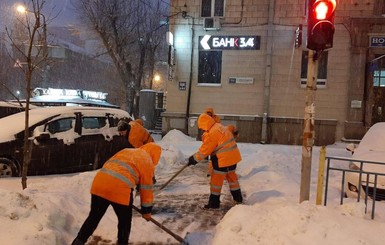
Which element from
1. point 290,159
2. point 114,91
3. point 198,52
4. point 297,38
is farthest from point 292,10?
point 114,91

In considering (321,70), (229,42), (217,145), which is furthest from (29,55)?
(321,70)

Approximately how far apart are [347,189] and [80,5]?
20.3 metres

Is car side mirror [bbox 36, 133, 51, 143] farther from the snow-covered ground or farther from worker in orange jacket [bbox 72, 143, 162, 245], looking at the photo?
worker in orange jacket [bbox 72, 143, 162, 245]

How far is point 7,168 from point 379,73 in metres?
13.9

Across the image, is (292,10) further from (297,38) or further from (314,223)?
(314,223)

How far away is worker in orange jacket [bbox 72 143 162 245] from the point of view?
3.84 m

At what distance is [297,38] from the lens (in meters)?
15.4

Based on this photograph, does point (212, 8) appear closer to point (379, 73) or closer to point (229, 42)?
point (229, 42)

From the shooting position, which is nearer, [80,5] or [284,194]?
[284,194]

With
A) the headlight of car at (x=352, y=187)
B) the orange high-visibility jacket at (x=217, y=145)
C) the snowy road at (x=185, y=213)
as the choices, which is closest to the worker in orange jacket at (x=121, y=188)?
the snowy road at (x=185, y=213)

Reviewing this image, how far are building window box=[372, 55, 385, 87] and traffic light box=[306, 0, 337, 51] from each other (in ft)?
37.8

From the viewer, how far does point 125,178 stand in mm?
3855

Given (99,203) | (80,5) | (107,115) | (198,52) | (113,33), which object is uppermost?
(80,5)

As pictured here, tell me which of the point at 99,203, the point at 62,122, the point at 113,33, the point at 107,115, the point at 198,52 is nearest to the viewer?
the point at 99,203
